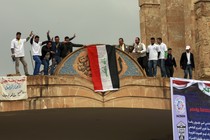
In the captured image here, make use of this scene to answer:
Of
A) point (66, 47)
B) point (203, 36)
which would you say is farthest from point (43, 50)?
point (203, 36)

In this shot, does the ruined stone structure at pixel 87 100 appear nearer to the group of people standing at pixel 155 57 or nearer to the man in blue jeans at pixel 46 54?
the man in blue jeans at pixel 46 54

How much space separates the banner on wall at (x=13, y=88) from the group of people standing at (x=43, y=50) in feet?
1.38

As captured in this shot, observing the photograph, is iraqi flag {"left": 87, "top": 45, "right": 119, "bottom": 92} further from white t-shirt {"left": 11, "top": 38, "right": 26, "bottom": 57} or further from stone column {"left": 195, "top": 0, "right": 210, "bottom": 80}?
stone column {"left": 195, "top": 0, "right": 210, "bottom": 80}

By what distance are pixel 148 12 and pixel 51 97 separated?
13.2 metres

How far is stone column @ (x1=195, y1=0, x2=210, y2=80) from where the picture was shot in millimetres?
27766

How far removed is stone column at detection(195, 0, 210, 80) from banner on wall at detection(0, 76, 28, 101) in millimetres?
8421

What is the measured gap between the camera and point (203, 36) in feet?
91.5

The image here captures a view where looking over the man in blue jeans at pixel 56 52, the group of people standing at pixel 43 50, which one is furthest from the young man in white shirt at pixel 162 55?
the man in blue jeans at pixel 56 52

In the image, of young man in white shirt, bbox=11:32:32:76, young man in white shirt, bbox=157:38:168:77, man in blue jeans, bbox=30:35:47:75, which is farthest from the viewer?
young man in white shirt, bbox=157:38:168:77

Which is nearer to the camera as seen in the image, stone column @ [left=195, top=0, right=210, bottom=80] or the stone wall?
the stone wall

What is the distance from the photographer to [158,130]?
2761 centimetres

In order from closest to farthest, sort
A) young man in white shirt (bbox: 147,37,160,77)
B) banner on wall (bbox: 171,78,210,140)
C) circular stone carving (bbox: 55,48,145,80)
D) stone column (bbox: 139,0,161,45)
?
circular stone carving (bbox: 55,48,145,80)
banner on wall (bbox: 171,78,210,140)
young man in white shirt (bbox: 147,37,160,77)
stone column (bbox: 139,0,161,45)

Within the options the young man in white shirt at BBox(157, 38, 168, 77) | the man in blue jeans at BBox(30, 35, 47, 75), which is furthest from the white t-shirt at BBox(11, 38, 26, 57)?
the young man in white shirt at BBox(157, 38, 168, 77)

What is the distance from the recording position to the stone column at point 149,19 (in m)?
34.4
